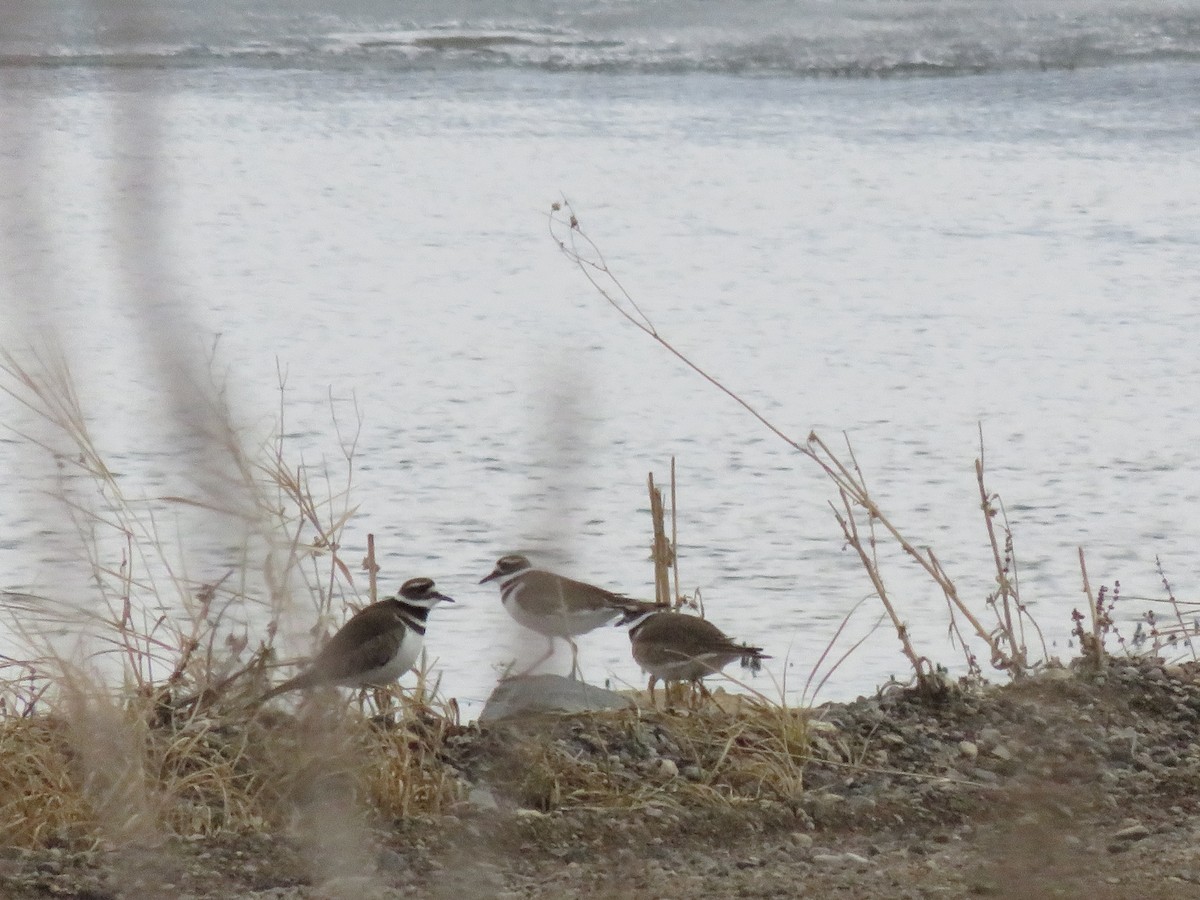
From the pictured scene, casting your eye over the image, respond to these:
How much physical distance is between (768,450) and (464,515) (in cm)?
94

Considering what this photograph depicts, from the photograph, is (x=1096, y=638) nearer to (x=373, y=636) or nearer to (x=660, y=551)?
(x=660, y=551)

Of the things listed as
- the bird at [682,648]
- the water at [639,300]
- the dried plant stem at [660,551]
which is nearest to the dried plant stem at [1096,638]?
the water at [639,300]

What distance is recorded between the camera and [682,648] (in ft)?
10.0

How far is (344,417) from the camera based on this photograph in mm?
5012

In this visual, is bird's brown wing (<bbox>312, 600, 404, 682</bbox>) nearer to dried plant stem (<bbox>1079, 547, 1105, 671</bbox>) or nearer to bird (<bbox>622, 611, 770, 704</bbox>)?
bird (<bbox>622, 611, 770, 704</bbox>)

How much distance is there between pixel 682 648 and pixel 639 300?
3.23 metres

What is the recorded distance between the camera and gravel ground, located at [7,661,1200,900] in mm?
2559

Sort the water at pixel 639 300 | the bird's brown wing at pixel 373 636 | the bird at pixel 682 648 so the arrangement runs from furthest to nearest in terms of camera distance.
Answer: the bird at pixel 682 648, the bird's brown wing at pixel 373 636, the water at pixel 639 300

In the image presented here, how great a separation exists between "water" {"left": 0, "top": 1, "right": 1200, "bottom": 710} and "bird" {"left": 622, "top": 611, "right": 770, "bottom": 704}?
0.94ft

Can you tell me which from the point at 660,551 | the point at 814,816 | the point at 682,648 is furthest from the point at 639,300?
the point at 814,816

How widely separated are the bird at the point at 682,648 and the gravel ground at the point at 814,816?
112 mm

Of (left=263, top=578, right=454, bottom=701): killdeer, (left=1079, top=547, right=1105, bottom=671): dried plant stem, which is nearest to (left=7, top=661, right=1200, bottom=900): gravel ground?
(left=1079, top=547, right=1105, bottom=671): dried plant stem

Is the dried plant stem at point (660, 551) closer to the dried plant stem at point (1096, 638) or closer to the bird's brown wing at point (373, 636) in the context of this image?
the bird's brown wing at point (373, 636)

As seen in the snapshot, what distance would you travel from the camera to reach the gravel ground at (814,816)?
2.56 meters
